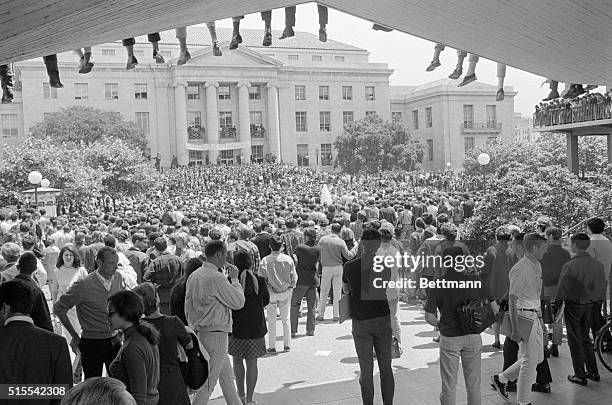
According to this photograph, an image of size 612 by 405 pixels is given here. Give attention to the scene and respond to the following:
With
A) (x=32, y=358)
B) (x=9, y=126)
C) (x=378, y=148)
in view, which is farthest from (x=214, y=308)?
(x=9, y=126)

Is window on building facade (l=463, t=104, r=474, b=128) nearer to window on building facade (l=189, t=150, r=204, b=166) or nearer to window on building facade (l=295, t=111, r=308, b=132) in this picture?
window on building facade (l=295, t=111, r=308, b=132)

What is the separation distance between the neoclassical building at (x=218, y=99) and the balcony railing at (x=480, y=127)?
970 centimetres

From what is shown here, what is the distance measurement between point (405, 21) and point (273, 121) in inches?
2565

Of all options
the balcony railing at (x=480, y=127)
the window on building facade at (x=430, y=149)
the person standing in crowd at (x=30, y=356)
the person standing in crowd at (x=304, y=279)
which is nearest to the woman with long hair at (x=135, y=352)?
the person standing in crowd at (x=30, y=356)

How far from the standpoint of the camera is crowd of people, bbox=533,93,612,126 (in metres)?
18.9

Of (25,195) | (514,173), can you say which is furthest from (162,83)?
(514,173)

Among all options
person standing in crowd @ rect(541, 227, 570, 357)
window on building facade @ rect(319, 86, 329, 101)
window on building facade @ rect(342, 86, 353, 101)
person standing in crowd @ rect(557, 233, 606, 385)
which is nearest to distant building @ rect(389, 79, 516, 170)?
window on building facade @ rect(342, 86, 353, 101)

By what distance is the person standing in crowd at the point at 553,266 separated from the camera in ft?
22.9

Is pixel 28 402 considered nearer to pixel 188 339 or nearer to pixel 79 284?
pixel 188 339

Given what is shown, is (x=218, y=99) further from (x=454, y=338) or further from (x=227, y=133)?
(x=454, y=338)

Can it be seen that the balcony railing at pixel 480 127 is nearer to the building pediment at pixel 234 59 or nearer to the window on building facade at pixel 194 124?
the building pediment at pixel 234 59

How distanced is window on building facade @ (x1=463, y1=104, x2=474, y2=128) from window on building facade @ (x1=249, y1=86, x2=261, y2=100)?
25417 millimetres

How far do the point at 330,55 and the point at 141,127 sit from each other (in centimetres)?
2990

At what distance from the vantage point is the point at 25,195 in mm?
27234
